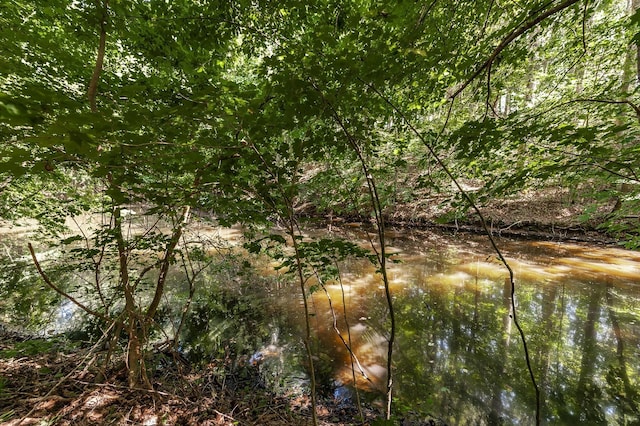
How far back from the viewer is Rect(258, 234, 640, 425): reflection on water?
138 inches

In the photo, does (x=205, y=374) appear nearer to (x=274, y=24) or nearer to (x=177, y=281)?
(x=177, y=281)

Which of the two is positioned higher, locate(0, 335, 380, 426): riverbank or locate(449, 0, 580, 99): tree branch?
locate(449, 0, 580, 99): tree branch

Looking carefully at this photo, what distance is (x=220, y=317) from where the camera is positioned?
18.1 feet

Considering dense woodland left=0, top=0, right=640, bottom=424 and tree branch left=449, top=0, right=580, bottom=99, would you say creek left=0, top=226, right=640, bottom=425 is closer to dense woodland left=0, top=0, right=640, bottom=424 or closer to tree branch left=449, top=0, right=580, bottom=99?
dense woodland left=0, top=0, right=640, bottom=424

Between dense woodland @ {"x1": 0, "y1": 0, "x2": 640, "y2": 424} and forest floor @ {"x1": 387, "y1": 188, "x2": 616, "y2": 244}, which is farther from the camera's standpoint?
forest floor @ {"x1": 387, "y1": 188, "x2": 616, "y2": 244}

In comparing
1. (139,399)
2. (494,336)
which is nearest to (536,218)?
(494,336)

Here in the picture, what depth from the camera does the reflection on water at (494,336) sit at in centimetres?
350

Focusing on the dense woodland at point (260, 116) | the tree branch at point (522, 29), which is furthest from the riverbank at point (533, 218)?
the tree branch at point (522, 29)

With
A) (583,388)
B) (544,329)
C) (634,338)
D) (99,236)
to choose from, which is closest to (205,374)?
(99,236)

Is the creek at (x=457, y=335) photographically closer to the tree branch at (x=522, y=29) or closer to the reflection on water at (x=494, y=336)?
the reflection on water at (x=494, y=336)

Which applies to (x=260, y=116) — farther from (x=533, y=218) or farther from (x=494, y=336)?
(x=533, y=218)

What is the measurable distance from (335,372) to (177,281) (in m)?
5.05

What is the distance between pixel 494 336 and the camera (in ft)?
16.1

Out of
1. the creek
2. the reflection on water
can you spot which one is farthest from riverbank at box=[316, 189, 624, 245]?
the creek
